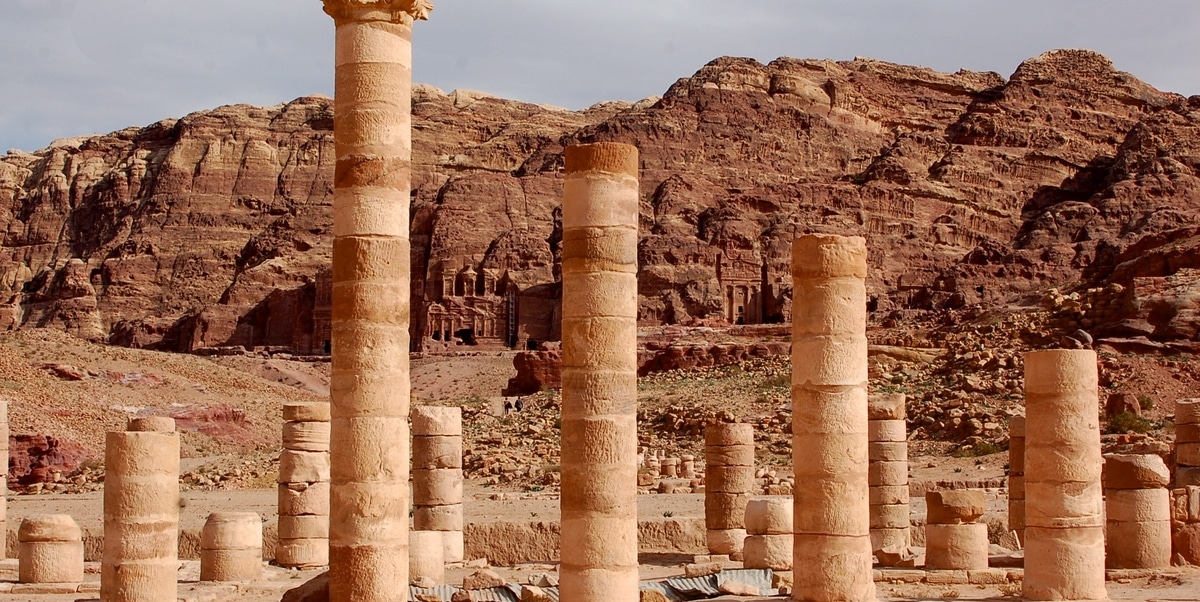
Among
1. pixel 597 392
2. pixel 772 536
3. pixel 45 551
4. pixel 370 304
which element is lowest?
pixel 45 551

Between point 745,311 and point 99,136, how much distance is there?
299ft

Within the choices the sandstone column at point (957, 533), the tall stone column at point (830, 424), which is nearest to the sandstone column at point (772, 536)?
the sandstone column at point (957, 533)

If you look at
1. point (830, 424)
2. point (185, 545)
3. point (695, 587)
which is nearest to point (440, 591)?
point (695, 587)

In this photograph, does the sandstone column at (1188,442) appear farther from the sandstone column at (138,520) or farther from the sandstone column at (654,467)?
the sandstone column at (138,520)

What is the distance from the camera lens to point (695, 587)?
63.4 ft

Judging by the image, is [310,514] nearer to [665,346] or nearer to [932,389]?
[932,389]

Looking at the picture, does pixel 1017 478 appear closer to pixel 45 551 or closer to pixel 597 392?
pixel 597 392

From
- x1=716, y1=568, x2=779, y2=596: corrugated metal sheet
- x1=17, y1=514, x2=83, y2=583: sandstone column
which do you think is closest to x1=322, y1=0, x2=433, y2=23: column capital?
x1=716, y1=568, x2=779, y2=596: corrugated metal sheet

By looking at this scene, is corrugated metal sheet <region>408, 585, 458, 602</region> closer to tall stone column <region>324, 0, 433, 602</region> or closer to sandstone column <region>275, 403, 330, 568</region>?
tall stone column <region>324, 0, 433, 602</region>

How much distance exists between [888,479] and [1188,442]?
4.55 meters

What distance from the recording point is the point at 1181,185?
301ft

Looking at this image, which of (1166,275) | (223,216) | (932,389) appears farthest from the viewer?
(223,216)

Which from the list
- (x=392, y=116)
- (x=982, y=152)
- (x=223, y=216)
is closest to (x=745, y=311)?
(x=982, y=152)

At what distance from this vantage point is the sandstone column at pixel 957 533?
2069 centimetres
